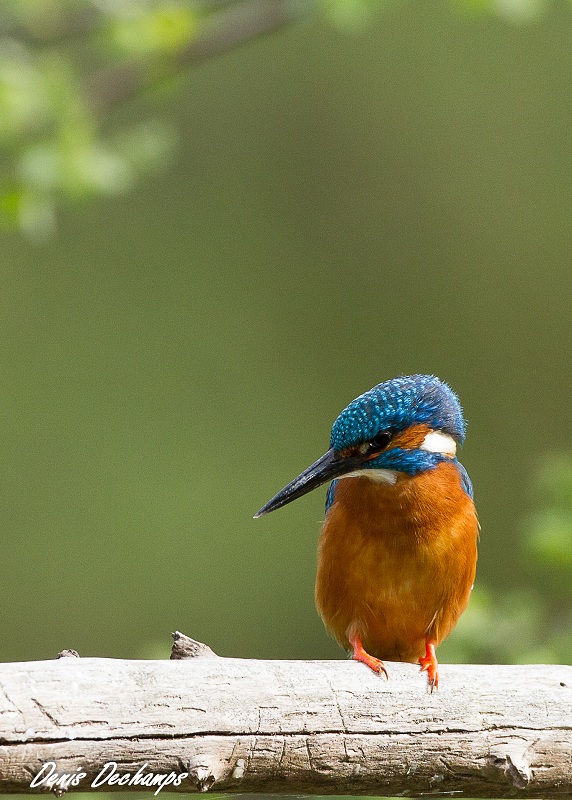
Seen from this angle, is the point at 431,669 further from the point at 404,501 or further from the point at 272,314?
the point at 272,314

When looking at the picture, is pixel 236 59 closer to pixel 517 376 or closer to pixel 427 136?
pixel 427 136

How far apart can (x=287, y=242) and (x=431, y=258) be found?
1.03m

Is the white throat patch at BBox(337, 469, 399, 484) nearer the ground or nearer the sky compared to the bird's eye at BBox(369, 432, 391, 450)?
nearer the ground

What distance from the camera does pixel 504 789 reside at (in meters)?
2.12

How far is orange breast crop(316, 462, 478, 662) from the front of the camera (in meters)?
2.65

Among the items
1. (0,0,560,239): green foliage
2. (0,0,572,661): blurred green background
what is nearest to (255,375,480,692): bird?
(0,0,560,239): green foliage

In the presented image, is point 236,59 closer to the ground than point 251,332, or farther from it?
farther from it

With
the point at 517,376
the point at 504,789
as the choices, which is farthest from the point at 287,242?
the point at 504,789
